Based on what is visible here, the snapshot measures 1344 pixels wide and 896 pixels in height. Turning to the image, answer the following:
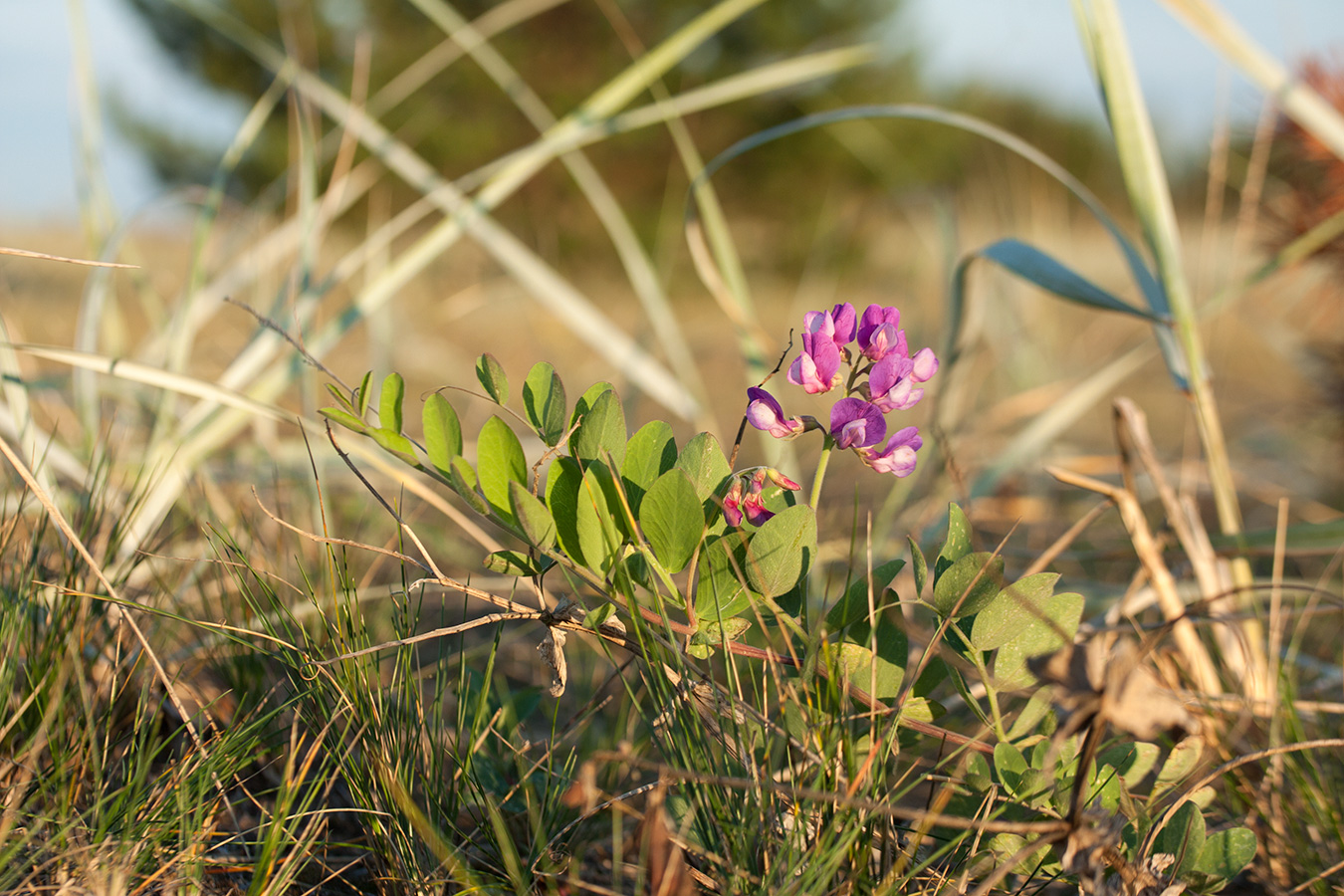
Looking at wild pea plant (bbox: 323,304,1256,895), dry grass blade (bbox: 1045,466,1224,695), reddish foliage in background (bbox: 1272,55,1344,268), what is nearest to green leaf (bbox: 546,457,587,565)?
wild pea plant (bbox: 323,304,1256,895)

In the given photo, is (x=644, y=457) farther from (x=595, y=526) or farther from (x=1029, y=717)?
(x=1029, y=717)

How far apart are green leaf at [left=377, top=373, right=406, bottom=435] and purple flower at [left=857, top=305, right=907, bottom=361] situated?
19cm

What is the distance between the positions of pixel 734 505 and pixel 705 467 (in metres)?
0.02

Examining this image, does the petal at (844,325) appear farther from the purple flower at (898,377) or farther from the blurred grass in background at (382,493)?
the blurred grass in background at (382,493)

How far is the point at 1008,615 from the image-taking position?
1.22 ft

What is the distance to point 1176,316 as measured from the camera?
58 centimetres

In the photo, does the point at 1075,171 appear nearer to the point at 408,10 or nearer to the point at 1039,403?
the point at 408,10

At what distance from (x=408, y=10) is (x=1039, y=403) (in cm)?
463

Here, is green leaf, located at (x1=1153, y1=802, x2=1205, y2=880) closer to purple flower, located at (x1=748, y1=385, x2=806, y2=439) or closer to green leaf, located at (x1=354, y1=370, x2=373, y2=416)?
purple flower, located at (x1=748, y1=385, x2=806, y2=439)

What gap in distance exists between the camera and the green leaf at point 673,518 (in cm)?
34

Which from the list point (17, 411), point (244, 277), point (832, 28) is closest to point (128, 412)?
point (244, 277)

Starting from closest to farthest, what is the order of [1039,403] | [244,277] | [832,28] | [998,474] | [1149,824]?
[1149,824]
[998,474]
[244,277]
[1039,403]
[832,28]

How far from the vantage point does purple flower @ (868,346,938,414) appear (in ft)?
1.14

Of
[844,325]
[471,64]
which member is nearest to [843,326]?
[844,325]
